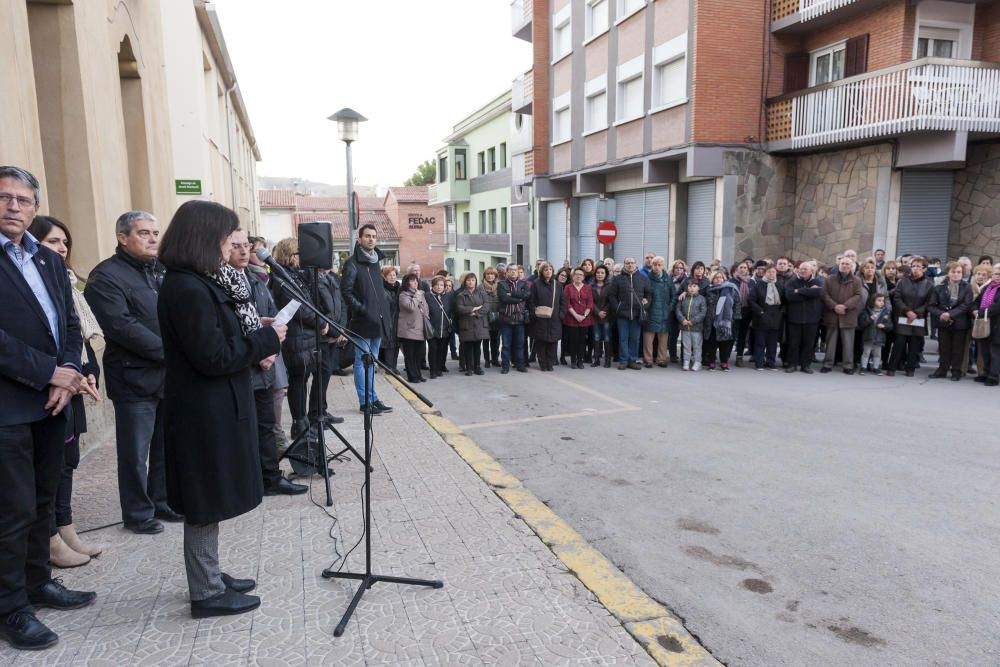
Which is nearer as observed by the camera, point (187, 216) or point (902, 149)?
point (187, 216)

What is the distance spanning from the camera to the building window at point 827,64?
1725cm

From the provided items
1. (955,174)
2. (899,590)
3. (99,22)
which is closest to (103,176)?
(99,22)

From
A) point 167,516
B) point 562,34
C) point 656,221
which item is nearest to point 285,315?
point 167,516

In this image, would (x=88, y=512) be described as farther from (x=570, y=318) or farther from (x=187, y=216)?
(x=570, y=318)

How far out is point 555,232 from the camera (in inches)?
1174

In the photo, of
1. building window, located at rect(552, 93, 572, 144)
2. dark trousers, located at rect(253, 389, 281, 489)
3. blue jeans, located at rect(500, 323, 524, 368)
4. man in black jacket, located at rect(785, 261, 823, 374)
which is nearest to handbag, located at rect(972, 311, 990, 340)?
man in black jacket, located at rect(785, 261, 823, 374)

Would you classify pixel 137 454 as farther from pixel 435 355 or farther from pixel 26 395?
pixel 435 355

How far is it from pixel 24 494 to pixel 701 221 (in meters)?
18.7

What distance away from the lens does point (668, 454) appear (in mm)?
6648

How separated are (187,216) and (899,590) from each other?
13.8 feet

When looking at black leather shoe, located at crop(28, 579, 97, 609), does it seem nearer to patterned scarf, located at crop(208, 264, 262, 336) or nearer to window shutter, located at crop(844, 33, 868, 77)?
patterned scarf, located at crop(208, 264, 262, 336)

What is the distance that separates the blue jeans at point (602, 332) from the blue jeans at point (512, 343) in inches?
59.3

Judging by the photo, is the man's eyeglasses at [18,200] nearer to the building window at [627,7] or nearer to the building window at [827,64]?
the building window at [827,64]

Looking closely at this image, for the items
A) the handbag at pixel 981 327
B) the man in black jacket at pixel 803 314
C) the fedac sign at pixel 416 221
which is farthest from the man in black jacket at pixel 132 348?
the fedac sign at pixel 416 221
